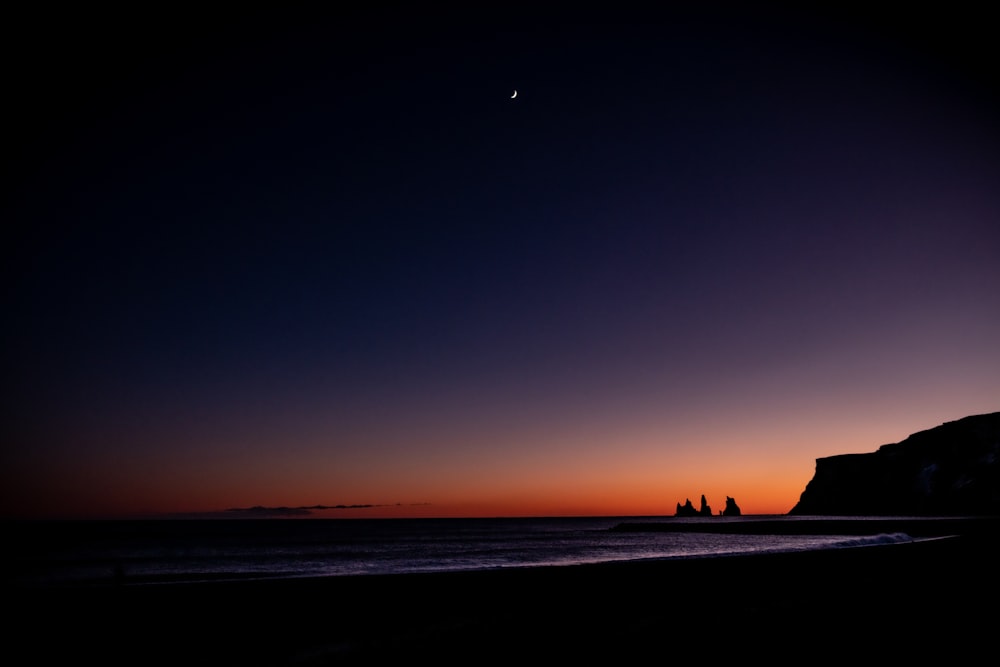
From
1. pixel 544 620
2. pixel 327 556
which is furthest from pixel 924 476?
pixel 544 620

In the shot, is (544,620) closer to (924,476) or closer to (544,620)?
(544,620)

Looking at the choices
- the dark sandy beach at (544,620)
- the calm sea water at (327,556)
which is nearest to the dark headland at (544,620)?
the dark sandy beach at (544,620)

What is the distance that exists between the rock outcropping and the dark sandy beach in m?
113

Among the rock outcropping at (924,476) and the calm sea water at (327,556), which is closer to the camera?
the calm sea water at (327,556)

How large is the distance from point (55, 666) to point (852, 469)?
181 meters

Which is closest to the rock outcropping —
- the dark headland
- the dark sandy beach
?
the dark headland

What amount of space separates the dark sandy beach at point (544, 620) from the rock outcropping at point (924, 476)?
113 meters

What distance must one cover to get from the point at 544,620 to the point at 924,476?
143 meters

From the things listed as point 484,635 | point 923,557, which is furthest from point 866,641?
point 923,557

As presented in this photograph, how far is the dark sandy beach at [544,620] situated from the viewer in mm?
6520

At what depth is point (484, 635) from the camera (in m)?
7.84

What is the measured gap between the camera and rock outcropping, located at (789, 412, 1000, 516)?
9469cm

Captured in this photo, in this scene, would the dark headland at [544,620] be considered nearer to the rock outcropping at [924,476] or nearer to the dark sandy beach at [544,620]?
the dark sandy beach at [544,620]

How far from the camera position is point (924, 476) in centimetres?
11038
